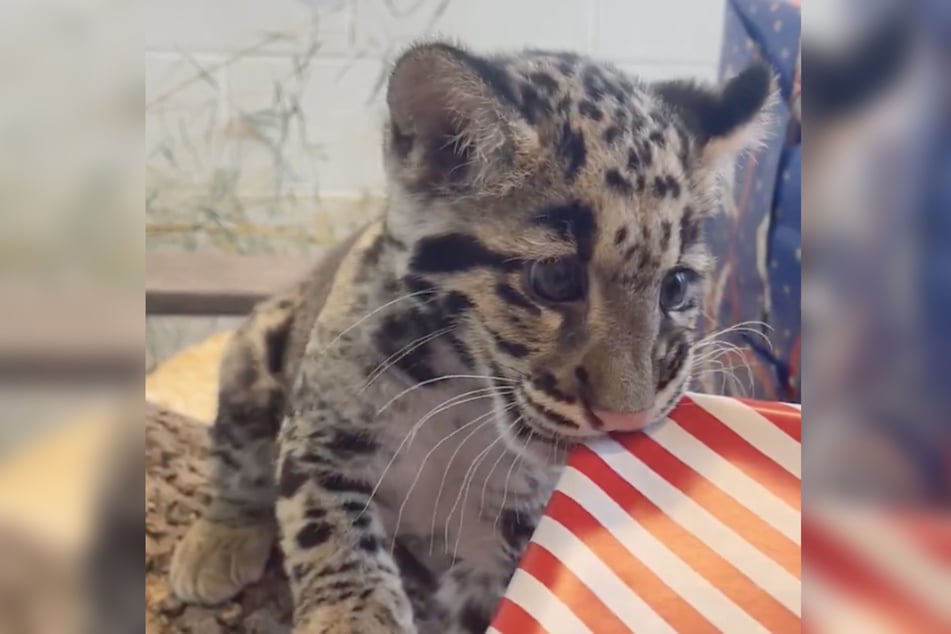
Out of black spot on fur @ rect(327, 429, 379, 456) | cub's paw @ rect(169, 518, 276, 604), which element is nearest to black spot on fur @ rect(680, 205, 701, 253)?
black spot on fur @ rect(327, 429, 379, 456)

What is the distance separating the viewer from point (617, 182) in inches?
22.1

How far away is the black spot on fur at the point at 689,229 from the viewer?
0.58 m

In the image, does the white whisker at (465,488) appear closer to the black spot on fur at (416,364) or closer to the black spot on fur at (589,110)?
the black spot on fur at (416,364)

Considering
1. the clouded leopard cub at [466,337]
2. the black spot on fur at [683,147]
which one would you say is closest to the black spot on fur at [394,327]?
the clouded leopard cub at [466,337]

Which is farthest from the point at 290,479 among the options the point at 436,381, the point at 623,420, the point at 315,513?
the point at 623,420

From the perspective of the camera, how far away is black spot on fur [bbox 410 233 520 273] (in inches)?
22.5

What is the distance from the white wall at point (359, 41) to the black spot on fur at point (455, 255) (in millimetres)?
63

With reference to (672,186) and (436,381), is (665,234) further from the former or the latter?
(436,381)

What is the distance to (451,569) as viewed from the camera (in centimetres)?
64

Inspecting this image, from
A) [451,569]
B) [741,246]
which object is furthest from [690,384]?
[451,569]

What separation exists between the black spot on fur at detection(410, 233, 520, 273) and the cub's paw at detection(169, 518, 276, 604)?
227 millimetres

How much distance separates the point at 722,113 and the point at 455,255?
20 centimetres

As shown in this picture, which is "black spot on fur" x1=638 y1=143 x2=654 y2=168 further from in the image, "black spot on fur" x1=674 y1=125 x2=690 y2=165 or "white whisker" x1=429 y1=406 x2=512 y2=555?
"white whisker" x1=429 y1=406 x2=512 y2=555

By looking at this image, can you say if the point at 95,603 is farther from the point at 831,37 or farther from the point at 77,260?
the point at 831,37
